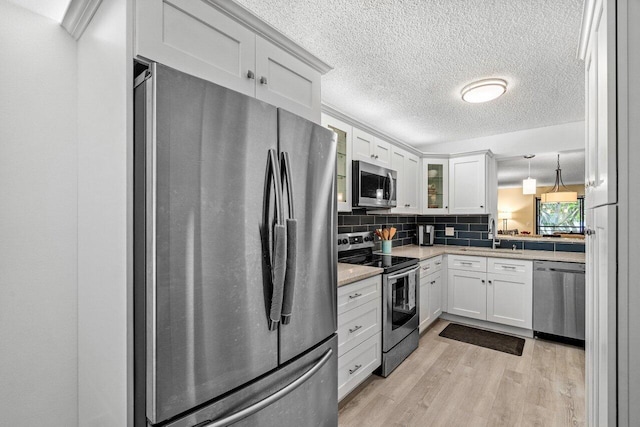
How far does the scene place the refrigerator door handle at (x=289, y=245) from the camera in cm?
121

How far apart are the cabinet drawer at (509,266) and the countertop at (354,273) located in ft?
6.07

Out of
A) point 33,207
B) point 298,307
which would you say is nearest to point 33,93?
point 33,207

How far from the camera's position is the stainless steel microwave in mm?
2775

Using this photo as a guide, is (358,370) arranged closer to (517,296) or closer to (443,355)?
(443,355)

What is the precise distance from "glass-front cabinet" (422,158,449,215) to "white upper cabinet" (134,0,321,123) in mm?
2987

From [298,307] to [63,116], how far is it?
4.46 ft

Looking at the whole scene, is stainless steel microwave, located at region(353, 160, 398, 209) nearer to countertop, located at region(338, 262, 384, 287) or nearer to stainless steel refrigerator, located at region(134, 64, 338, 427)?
countertop, located at region(338, 262, 384, 287)

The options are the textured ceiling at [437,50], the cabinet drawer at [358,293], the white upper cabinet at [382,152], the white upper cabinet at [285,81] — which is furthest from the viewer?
the white upper cabinet at [382,152]

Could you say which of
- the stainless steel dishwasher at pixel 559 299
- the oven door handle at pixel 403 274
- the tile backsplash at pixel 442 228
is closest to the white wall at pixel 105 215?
the oven door handle at pixel 403 274

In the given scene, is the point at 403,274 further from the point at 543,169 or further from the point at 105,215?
the point at 543,169

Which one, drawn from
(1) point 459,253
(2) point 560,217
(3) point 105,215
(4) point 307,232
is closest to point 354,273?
(4) point 307,232

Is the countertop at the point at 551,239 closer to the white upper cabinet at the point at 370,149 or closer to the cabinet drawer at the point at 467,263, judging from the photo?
the cabinet drawer at the point at 467,263

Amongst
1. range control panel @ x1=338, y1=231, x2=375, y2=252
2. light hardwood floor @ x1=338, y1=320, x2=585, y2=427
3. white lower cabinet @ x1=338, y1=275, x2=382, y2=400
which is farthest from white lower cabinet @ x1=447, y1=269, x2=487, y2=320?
white lower cabinet @ x1=338, y1=275, x2=382, y2=400

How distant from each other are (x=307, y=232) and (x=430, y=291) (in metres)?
2.57
